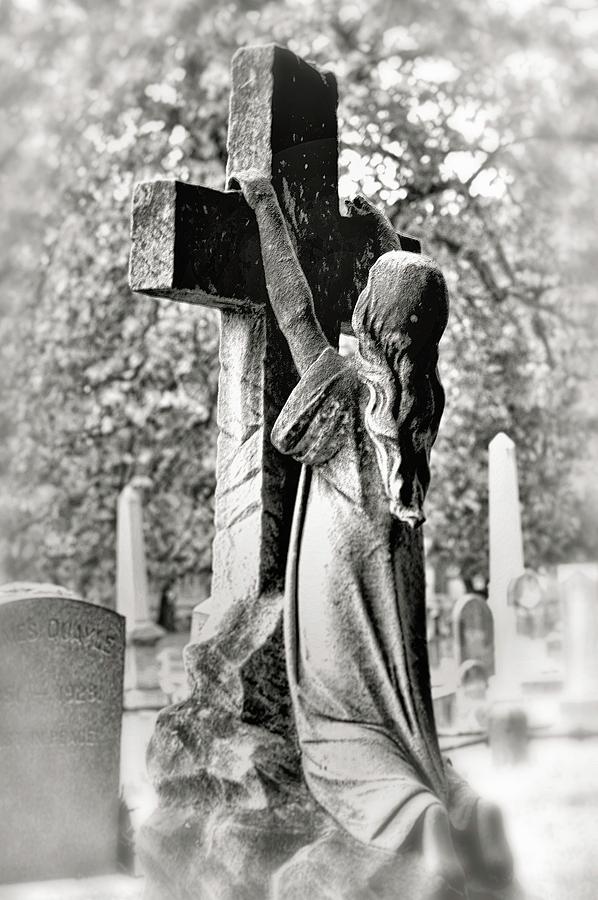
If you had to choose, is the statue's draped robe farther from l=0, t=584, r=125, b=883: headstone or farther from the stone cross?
l=0, t=584, r=125, b=883: headstone

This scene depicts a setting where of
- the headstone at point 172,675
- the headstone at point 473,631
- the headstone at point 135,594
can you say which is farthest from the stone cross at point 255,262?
the headstone at point 135,594

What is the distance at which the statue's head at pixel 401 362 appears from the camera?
139 inches

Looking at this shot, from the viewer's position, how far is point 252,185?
398 centimetres

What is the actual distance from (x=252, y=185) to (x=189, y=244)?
39 centimetres

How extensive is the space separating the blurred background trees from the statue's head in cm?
753

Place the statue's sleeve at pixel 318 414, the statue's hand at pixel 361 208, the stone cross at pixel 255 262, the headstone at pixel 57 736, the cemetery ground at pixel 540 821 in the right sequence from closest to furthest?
the statue's sleeve at pixel 318 414
the stone cross at pixel 255 262
the statue's hand at pixel 361 208
the cemetery ground at pixel 540 821
the headstone at pixel 57 736

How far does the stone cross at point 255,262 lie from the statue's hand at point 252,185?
42 mm

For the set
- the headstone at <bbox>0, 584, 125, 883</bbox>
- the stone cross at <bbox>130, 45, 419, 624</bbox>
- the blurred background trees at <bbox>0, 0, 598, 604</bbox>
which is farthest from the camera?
the blurred background trees at <bbox>0, 0, 598, 604</bbox>

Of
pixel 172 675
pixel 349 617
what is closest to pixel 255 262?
pixel 349 617

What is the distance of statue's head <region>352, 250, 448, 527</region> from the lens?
11.6 feet

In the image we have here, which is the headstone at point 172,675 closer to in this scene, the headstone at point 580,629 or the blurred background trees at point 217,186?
the blurred background trees at point 217,186

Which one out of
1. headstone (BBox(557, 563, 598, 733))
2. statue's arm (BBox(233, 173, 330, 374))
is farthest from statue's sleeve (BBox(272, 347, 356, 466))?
headstone (BBox(557, 563, 598, 733))

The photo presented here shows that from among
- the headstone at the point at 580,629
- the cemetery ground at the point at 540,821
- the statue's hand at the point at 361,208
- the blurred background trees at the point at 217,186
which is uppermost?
the blurred background trees at the point at 217,186

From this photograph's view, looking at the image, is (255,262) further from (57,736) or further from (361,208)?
(57,736)
